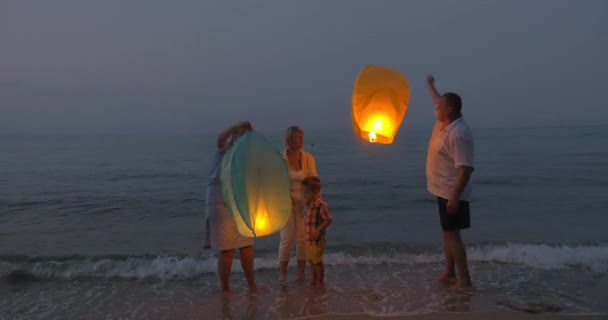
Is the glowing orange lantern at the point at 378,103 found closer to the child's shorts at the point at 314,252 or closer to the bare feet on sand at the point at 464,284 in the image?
the child's shorts at the point at 314,252

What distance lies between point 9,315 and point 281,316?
10.2 ft

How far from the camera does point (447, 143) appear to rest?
452 cm

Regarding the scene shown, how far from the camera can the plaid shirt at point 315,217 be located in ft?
16.2

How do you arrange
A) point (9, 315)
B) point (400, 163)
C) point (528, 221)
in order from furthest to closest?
1. point (400, 163)
2. point (528, 221)
3. point (9, 315)

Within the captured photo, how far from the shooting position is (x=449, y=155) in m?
4.55

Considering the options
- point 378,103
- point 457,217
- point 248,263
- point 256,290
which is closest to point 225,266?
point 248,263

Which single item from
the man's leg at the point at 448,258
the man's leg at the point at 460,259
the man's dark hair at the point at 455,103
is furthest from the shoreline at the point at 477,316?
the man's dark hair at the point at 455,103

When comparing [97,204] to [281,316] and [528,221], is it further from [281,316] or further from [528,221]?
[528,221]

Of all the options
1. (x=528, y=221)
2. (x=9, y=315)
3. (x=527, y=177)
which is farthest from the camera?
(x=527, y=177)

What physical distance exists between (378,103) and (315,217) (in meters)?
1.45

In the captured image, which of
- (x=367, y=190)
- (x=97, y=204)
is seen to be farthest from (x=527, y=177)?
(x=97, y=204)

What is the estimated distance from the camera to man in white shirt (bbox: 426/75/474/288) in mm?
4387

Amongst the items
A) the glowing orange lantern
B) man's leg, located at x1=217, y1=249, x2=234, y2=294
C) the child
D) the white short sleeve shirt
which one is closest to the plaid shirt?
the child

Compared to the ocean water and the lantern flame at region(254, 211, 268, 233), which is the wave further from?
the lantern flame at region(254, 211, 268, 233)
